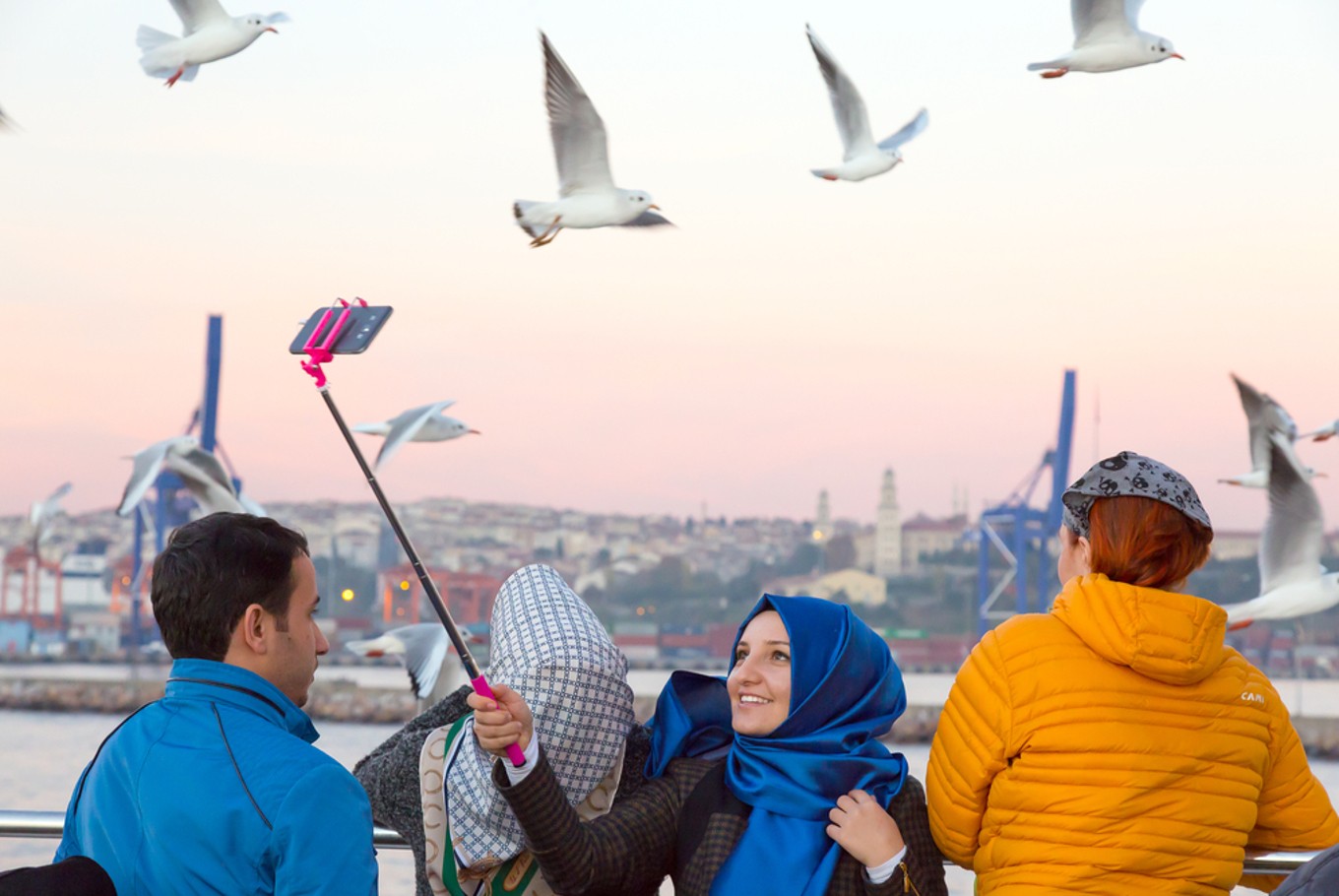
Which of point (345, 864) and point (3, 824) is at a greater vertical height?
point (345, 864)

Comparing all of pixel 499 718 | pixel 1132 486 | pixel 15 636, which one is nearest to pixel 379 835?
pixel 499 718

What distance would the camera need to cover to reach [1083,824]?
4.67 ft

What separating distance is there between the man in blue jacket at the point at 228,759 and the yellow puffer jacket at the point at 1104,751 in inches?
23.8

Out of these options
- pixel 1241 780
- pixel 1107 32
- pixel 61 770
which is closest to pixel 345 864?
pixel 1241 780

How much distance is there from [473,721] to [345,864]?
0.29 metres

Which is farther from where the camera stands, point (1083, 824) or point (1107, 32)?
point (1107, 32)

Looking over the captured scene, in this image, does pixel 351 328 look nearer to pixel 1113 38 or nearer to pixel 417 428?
pixel 1113 38

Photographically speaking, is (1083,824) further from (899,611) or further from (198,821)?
(899,611)

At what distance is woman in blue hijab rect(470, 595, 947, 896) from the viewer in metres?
1.47

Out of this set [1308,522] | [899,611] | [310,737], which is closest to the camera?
[310,737]

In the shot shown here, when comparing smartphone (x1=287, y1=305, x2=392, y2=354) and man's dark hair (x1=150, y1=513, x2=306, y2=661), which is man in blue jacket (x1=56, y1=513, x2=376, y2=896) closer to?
man's dark hair (x1=150, y1=513, x2=306, y2=661)

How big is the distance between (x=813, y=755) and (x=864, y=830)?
0.09 meters

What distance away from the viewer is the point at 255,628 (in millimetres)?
1221

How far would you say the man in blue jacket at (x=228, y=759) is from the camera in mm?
1145
